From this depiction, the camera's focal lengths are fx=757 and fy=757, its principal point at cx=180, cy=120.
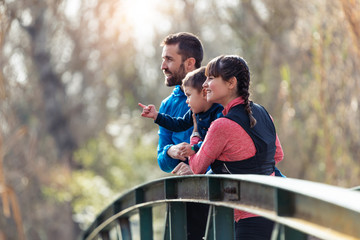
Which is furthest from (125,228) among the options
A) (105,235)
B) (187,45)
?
(187,45)

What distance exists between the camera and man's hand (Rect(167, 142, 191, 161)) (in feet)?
12.0

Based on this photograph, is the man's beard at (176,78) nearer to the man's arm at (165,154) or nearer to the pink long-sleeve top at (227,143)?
the man's arm at (165,154)

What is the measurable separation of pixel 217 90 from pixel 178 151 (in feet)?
1.35

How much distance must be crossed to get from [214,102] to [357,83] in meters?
5.41

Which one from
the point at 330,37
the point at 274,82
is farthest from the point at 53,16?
the point at 330,37

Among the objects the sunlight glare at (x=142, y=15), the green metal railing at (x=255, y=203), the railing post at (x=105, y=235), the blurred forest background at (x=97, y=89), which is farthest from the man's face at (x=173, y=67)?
the sunlight glare at (x=142, y=15)

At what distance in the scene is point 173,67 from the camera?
13.9 feet

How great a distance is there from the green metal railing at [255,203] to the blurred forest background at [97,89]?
1018 cm

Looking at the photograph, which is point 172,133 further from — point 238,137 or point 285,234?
point 285,234

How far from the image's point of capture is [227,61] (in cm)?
348

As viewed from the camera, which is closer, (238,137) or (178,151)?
(238,137)

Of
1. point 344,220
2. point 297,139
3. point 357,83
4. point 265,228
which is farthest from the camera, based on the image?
point 297,139

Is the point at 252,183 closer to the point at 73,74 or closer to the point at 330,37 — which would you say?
the point at 330,37

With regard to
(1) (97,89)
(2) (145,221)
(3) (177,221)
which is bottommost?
(3) (177,221)
